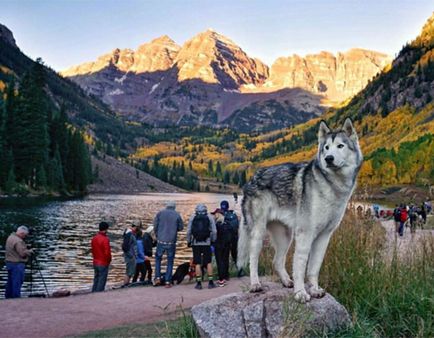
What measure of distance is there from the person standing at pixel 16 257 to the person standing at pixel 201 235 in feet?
17.0

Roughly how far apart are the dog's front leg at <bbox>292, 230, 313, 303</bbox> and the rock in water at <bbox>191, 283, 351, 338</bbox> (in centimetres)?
14

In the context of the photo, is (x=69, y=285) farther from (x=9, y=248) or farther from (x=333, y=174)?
(x=333, y=174)

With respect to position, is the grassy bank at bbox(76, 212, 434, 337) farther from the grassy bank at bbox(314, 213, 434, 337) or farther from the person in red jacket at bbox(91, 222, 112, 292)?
the person in red jacket at bbox(91, 222, 112, 292)

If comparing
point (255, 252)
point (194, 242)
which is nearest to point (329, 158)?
point (255, 252)

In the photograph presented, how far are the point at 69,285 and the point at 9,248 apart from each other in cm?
721

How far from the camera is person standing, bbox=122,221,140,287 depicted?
17.2 meters

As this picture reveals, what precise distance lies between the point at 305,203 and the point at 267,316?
68.9 inches

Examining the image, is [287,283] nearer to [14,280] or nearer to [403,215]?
[14,280]

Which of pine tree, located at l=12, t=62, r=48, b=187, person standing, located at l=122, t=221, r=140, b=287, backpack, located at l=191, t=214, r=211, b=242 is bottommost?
person standing, located at l=122, t=221, r=140, b=287

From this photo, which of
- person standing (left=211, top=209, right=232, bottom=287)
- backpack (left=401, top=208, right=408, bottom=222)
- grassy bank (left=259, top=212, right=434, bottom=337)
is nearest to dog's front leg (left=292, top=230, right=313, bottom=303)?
grassy bank (left=259, top=212, right=434, bottom=337)

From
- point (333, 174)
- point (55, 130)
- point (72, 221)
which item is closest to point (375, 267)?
point (333, 174)

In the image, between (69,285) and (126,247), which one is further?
(69,285)

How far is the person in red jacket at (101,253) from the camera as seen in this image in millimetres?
15328

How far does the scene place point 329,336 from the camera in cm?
692
